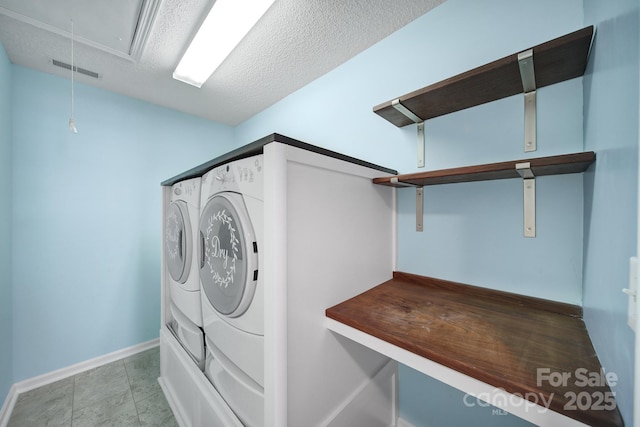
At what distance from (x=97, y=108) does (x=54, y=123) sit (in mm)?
332

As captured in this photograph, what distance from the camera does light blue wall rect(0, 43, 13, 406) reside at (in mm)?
1554

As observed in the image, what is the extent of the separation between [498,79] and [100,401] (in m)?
3.14

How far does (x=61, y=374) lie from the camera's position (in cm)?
188

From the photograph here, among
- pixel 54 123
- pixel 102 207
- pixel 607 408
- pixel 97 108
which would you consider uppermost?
pixel 97 108

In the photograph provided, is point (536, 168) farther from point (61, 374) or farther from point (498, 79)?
point (61, 374)

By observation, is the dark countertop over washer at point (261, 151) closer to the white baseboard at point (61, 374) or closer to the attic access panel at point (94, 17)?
the attic access panel at point (94, 17)

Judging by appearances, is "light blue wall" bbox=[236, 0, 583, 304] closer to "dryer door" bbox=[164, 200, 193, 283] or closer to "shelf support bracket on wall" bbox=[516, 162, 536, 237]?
"shelf support bracket on wall" bbox=[516, 162, 536, 237]

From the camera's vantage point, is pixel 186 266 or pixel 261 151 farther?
pixel 186 266

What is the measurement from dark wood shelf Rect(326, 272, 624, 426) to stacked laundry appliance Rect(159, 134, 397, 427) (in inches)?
7.9

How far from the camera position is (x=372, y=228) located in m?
1.28

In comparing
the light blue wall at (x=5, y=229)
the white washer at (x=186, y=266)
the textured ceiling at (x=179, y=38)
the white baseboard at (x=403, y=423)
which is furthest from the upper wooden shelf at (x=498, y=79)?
the light blue wall at (x=5, y=229)

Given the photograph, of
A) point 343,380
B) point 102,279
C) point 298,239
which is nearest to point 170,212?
point 102,279

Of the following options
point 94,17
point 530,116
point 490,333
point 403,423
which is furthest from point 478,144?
point 94,17

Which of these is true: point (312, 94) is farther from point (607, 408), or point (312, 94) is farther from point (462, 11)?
point (607, 408)
